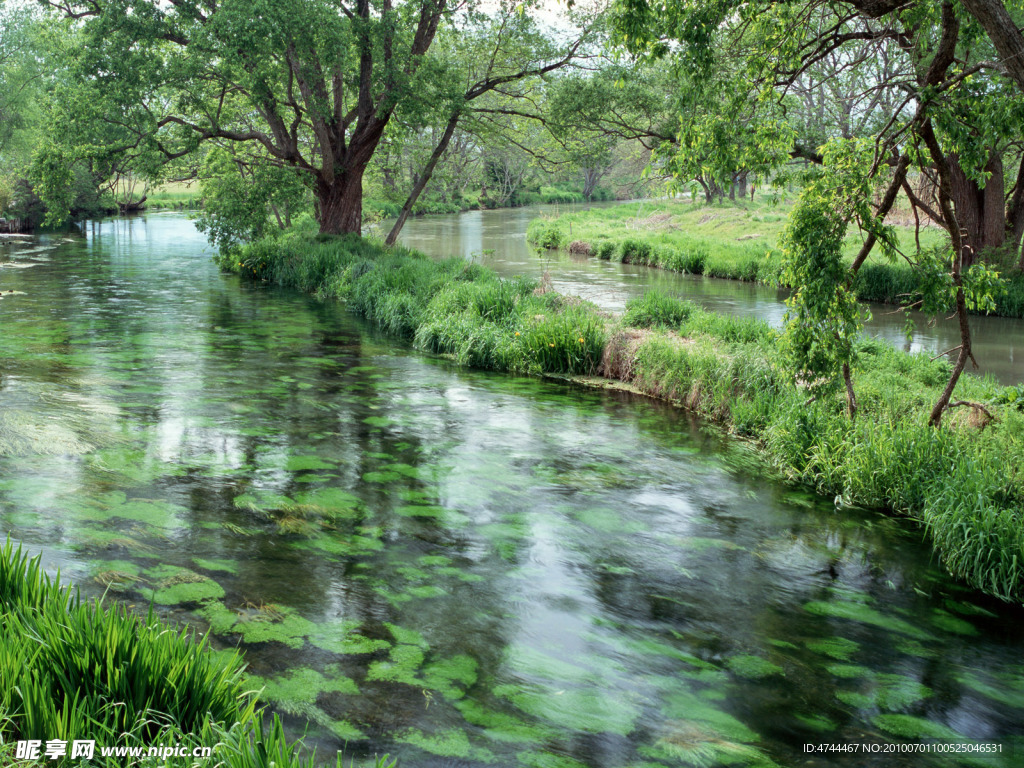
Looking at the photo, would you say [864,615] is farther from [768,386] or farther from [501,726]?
[768,386]

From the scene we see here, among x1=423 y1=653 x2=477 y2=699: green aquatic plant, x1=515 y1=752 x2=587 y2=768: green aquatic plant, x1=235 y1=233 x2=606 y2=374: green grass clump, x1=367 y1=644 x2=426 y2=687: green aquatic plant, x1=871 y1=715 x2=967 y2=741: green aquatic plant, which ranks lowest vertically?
x1=871 y1=715 x2=967 y2=741: green aquatic plant

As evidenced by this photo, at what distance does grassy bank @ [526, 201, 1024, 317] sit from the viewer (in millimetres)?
21375

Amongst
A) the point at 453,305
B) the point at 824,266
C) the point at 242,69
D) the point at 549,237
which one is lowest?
the point at 453,305

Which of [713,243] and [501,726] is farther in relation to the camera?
[713,243]

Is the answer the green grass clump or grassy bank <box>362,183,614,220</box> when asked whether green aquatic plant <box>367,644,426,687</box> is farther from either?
→ grassy bank <box>362,183,614,220</box>

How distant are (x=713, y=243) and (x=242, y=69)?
18615 millimetres

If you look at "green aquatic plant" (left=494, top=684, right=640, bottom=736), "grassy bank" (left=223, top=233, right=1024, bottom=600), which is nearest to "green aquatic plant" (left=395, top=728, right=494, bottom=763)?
"green aquatic plant" (left=494, top=684, right=640, bottom=736)

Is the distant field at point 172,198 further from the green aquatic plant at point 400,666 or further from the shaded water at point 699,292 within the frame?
the green aquatic plant at point 400,666

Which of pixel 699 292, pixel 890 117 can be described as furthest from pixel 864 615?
pixel 699 292

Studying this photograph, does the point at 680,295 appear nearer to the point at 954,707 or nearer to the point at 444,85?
the point at 444,85

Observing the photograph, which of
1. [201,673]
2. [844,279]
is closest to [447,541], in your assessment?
[201,673]

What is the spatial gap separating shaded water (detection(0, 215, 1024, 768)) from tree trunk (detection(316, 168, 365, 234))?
1324 centimetres

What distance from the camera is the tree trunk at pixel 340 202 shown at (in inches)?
960

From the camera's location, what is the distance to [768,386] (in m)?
10.9
